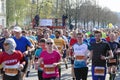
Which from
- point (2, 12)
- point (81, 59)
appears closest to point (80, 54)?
point (81, 59)

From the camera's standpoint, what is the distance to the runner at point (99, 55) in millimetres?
9438

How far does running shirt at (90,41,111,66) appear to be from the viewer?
9.44m

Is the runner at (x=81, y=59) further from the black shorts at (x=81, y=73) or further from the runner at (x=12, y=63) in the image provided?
the runner at (x=12, y=63)

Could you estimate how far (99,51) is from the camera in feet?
31.0

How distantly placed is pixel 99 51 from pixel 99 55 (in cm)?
10

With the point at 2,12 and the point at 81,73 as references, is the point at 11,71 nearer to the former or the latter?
the point at 81,73

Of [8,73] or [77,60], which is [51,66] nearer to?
[8,73]

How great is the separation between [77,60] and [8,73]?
9.70 feet

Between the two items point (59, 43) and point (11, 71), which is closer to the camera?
point (11, 71)

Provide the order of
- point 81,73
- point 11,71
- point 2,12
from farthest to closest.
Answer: point 2,12 < point 81,73 < point 11,71

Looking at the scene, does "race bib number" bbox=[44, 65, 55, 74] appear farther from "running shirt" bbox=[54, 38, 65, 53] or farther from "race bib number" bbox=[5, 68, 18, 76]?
"running shirt" bbox=[54, 38, 65, 53]

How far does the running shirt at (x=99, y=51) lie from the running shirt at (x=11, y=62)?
2258 millimetres

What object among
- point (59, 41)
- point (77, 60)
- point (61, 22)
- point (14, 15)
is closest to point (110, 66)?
point (59, 41)

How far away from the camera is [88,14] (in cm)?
7106
